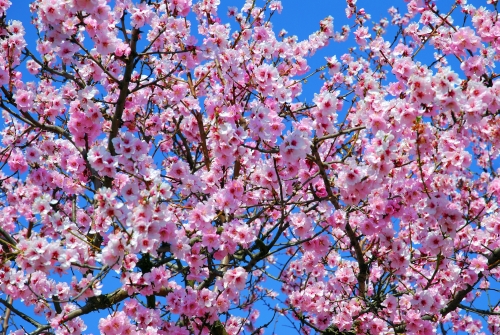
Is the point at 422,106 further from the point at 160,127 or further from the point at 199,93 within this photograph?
the point at 160,127

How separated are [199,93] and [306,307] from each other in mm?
3154

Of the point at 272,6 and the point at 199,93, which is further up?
the point at 272,6

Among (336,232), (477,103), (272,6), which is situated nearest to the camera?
(477,103)

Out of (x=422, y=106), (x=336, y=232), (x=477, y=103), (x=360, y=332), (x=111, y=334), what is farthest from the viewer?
(x=336, y=232)

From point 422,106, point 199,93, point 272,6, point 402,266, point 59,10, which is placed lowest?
point 402,266

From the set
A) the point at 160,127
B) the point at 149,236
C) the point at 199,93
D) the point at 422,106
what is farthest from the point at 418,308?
the point at 160,127

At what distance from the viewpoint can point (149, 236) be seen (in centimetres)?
425

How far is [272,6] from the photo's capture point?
25.3 feet

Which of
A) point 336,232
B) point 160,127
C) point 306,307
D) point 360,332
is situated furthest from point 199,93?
point 360,332

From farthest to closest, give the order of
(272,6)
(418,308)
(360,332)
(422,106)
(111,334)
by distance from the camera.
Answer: (272,6)
(360,332)
(418,308)
(111,334)
(422,106)

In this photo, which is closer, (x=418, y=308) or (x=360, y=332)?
(x=418, y=308)

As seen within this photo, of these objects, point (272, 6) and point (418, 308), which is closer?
point (418, 308)

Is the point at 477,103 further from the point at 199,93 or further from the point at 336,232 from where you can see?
the point at 199,93

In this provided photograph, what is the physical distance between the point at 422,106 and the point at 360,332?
306 cm
